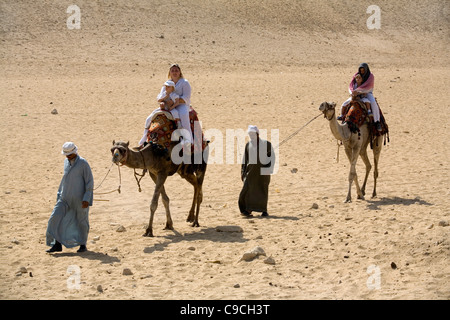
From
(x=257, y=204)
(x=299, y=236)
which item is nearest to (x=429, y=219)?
(x=299, y=236)

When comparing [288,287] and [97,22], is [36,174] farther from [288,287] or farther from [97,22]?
[97,22]

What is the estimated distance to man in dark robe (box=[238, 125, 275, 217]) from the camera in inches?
471

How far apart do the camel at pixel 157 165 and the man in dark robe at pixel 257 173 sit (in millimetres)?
831

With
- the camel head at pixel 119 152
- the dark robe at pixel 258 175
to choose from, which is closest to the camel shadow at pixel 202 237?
the dark robe at pixel 258 175

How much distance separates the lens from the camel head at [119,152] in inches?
387

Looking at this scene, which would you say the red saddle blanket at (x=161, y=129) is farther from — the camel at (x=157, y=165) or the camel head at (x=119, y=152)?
the camel head at (x=119, y=152)

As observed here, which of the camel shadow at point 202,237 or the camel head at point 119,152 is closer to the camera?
the camel head at point 119,152

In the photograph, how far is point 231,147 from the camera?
1828 cm

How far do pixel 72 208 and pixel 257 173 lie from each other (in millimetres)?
3494

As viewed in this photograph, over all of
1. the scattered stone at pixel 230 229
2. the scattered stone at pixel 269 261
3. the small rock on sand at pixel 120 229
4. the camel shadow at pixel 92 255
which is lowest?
the camel shadow at pixel 92 255

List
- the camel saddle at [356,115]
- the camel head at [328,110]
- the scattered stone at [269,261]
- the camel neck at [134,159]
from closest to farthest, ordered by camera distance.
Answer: the scattered stone at [269,261], the camel neck at [134,159], the camel head at [328,110], the camel saddle at [356,115]

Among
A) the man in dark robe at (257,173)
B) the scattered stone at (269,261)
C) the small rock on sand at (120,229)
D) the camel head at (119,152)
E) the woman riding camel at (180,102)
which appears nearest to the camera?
the scattered stone at (269,261)

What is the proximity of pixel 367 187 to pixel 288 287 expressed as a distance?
6.83m
